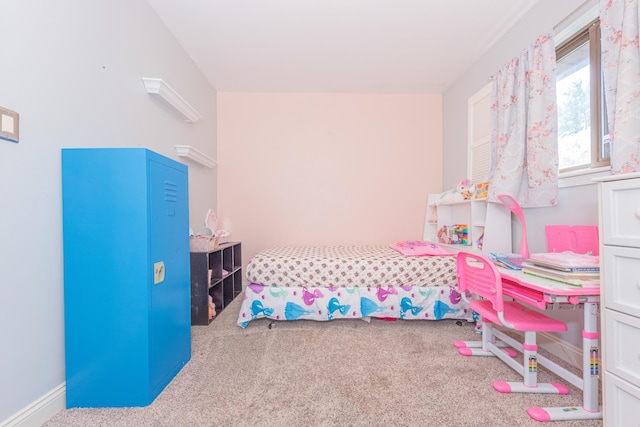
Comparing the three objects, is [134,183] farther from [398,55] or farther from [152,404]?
[398,55]

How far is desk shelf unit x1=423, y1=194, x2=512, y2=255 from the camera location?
98.8 inches

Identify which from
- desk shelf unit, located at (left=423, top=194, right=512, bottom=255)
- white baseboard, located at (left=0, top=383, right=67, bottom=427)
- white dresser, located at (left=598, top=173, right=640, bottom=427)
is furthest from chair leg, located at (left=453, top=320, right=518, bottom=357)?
white baseboard, located at (left=0, top=383, right=67, bottom=427)

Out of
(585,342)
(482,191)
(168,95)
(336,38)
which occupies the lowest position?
(585,342)

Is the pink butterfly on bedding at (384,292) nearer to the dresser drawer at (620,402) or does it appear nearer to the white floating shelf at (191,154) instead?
the dresser drawer at (620,402)

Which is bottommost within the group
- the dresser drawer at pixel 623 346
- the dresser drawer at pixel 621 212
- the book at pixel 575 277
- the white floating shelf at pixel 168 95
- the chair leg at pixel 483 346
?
the chair leg at pixel 483 346

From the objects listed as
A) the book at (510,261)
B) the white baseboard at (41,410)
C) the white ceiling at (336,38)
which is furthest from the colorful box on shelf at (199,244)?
the book at (510,261)

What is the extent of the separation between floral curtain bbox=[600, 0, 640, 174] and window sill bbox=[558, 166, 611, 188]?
0.23 m

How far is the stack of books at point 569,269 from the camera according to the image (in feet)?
4.64

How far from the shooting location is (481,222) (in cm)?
276

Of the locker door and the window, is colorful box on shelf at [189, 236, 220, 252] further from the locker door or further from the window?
the window

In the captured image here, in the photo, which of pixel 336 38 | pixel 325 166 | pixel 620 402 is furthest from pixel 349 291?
pixel 336 38

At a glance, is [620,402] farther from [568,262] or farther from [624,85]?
[624,85]

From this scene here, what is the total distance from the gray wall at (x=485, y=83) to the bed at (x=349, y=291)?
79 cm

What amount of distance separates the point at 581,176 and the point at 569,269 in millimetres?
834
